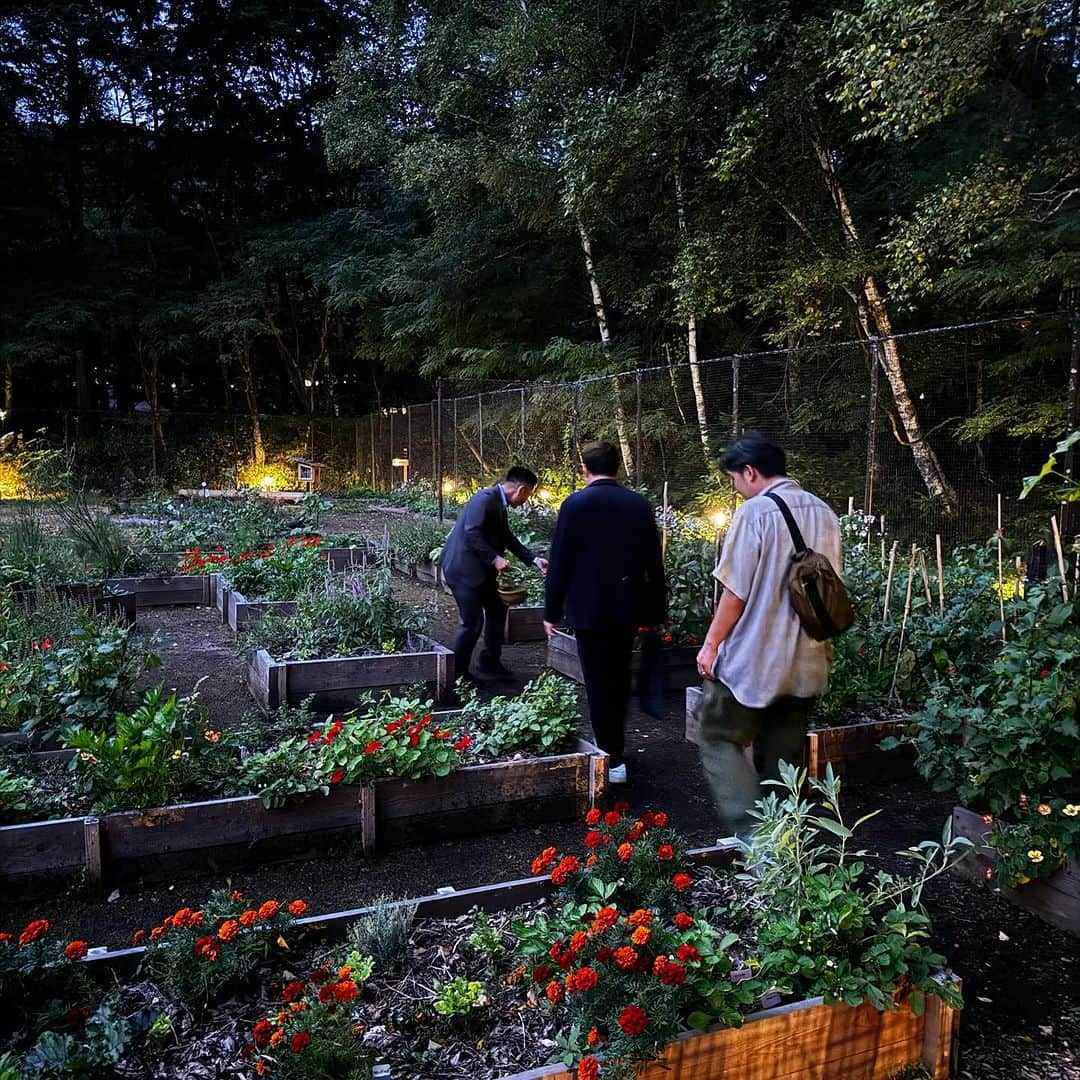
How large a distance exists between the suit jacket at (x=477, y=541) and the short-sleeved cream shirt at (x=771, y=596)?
2.68m

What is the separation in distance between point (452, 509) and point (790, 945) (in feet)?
47.2

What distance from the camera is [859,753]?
4238 millimetres

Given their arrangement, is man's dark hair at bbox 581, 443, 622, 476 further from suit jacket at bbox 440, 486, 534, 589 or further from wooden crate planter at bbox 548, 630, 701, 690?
wooden crate planter at bbox 548, 630, 701, 690

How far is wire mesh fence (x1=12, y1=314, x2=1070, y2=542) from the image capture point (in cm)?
916

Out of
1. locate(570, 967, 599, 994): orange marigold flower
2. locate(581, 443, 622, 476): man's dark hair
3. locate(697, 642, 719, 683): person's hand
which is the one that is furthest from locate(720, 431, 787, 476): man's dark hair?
locate(570, 967, 599, 994): orange marigold flower

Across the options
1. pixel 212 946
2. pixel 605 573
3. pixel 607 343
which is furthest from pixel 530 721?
pixel 607 343

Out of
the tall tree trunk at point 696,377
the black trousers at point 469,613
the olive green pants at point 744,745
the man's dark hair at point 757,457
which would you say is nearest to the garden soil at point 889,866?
the olive green pants at point 744,745

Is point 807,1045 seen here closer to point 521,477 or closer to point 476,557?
point 521,477

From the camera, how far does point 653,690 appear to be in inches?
181

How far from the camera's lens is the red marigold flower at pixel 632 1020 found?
1.70 metres

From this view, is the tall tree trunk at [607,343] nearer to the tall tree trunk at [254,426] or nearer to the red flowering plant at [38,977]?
the red flowering plant at [38,977]

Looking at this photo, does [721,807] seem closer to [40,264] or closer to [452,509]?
[452,509]

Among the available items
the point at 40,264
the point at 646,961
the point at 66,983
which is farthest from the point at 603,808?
the point at 40,264

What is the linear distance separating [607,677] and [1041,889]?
191 centimetres
